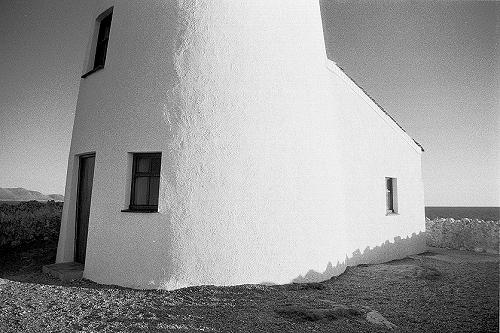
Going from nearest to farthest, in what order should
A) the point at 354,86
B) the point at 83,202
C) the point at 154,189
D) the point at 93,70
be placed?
the point at 154,189 < the point at 93,70 < the point at 83,202 < the point at 354,86

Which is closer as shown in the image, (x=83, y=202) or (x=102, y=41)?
(x=83, y=202)

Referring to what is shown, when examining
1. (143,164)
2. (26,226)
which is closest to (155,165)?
(143,164)

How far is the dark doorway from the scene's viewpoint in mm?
7074

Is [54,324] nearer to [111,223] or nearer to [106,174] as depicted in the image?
[111,223]

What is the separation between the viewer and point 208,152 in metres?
5.68

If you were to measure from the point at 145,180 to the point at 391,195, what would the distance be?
773 centimetres

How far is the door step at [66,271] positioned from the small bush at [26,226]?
13.2ft

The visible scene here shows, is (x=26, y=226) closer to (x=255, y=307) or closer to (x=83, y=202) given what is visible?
(x=83, y=202)

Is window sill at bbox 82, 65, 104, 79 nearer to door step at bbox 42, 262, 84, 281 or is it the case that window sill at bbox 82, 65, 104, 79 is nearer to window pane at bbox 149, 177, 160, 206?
window pane at bbox 149, 177, 160, 206

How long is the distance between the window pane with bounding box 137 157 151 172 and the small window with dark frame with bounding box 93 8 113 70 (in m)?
3.17

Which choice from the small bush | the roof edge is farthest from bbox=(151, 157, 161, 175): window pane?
the small bush

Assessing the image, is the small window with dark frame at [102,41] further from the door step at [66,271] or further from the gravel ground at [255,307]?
the gravel ground at [255,307]

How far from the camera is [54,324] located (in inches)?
148

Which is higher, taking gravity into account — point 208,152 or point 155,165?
point 208,152
